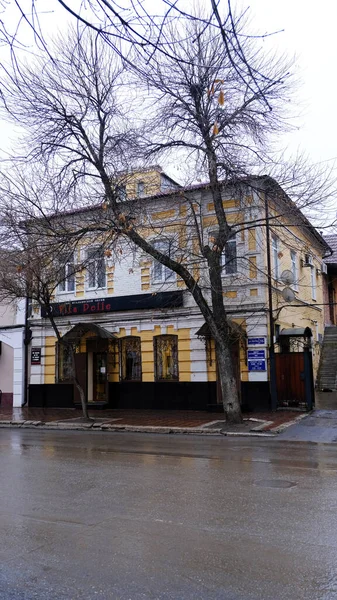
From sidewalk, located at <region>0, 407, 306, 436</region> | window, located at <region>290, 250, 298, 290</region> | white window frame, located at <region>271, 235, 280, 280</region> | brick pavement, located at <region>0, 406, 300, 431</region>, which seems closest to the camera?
sidewalk, located at <region>0, 407, 306, 436</region>

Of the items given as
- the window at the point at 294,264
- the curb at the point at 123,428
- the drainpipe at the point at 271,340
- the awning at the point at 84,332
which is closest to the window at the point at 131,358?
the awning at the point at 84,332

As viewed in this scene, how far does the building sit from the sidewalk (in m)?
1.12

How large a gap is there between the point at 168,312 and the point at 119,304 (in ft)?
7.26

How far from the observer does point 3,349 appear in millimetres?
23781

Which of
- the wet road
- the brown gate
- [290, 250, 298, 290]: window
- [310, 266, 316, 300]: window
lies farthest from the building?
the wet road

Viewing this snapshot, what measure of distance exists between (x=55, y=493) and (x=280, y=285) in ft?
46.4

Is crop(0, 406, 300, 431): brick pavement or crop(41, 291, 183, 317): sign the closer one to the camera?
crop(0, 406, 300, 431): brick pavement

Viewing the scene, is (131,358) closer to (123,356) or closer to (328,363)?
(123,356)

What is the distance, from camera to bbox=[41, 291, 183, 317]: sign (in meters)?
19.6

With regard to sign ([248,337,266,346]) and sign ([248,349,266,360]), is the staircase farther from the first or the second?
sign ([248,337,266,346])

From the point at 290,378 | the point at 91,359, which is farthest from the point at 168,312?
the point at 290,378

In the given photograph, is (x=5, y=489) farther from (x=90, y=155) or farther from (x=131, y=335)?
(x=131, y=335)

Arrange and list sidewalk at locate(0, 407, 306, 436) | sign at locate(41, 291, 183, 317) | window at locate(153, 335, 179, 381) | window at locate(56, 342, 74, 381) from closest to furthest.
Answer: sidewalk at locate(0, 407, 306, 436)
sign at locate(41, 291, 183, 317)
window at locate(153, 335, 179, 381)
window at locate(56, 342, 74, 381)

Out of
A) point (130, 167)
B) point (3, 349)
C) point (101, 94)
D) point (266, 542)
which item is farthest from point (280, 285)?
point (266, 542)
